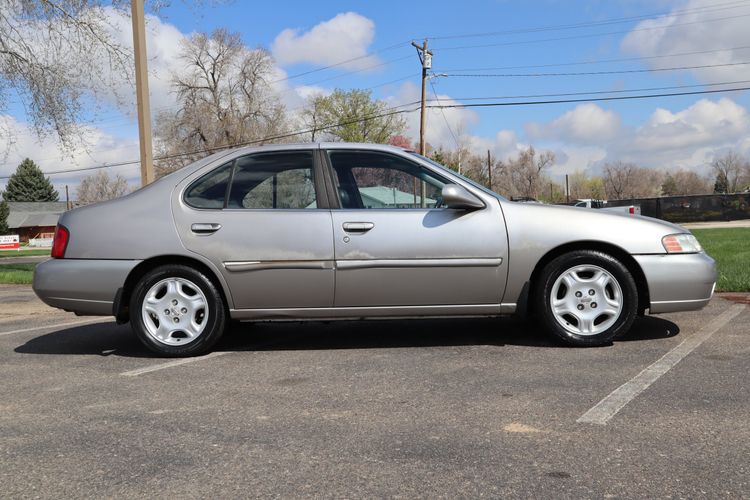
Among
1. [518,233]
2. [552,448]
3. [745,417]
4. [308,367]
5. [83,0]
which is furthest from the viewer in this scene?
[83,0]

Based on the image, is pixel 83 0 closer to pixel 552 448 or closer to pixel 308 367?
pixel 308 367

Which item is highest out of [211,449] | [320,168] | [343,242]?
[320,168]

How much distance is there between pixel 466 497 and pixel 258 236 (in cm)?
289

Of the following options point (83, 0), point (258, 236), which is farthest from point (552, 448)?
point (83, 0)

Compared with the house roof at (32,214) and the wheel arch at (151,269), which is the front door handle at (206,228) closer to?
the wheel arch at (151,269)

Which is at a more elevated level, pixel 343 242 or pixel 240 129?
pixel 240 129

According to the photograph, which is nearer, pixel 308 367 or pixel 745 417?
pixel 745 417

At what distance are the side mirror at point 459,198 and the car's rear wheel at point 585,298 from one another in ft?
2.32

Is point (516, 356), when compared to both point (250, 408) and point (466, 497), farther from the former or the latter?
point (466, 497)

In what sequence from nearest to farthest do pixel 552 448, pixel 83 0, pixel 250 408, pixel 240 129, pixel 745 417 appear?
1. pixel 552 448
2. pixel 745 417
3. pixel 250 408
4. pixel 83 0
5. pixel 240 129

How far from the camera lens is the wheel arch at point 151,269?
15.9 feet

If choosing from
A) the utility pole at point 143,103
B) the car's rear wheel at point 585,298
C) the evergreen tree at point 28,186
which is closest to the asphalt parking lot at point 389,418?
the car's rear wheel at point 585,298

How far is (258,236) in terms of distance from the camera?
479 centimetres

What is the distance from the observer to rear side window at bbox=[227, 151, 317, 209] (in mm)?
4934
